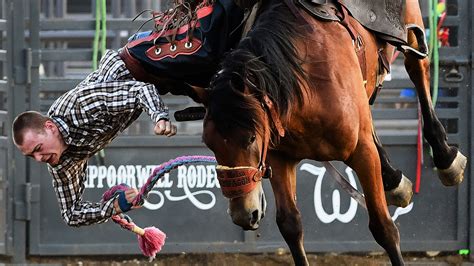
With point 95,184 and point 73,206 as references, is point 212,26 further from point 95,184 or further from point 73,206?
point 95,184

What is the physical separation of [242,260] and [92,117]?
2418 millimetres

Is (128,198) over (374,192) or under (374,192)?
under

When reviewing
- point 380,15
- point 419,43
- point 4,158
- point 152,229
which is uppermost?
point 380,15

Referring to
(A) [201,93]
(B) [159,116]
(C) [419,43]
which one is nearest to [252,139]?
(A) [201,93]

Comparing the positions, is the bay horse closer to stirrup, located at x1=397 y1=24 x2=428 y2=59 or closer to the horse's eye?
the horse's eye

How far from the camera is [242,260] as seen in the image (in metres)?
7.34

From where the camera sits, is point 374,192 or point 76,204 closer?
point 374,192

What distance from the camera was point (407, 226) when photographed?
Result: 7410mm

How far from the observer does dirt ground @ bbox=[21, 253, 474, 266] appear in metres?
7.33

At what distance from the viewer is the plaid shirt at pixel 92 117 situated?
5105 millimetres

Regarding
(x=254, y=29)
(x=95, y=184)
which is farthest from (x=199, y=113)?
(x=95, y=184)

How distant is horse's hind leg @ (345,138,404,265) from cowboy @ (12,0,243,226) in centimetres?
84

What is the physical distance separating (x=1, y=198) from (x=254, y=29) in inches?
127

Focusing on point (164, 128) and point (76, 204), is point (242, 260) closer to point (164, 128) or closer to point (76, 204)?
point (76, 204)
